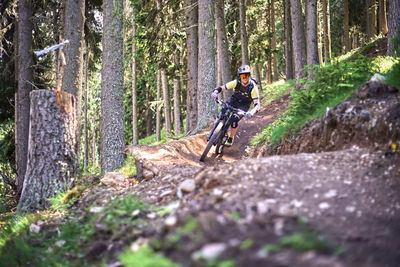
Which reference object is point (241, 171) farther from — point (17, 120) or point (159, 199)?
point (17, 120)

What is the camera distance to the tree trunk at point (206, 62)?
12.4 meters

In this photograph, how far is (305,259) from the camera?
2160 mm

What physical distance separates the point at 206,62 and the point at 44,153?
7.73 metres

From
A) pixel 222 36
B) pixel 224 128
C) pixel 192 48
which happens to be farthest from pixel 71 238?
pixel 222 36

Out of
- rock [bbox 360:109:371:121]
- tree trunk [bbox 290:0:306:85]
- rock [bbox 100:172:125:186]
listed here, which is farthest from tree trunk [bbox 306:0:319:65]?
rock [bbox 100:172:125:186]

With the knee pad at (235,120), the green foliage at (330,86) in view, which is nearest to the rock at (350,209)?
the green foliage at (330,86)

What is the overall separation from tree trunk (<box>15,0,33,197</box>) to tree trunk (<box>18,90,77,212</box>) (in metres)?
6.97

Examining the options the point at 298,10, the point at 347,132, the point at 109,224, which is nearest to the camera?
the point at 109,224

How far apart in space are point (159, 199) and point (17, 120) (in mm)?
10378

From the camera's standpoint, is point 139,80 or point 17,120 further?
point 139,80

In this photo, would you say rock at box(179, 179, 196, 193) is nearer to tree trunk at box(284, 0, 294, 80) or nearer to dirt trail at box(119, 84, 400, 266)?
dirt trail at box(119, 84, 400, 266)

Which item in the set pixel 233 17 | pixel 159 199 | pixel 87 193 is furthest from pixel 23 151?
pixel 233 17

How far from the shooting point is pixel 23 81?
13023 mm

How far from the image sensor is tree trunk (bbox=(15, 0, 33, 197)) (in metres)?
12.6
